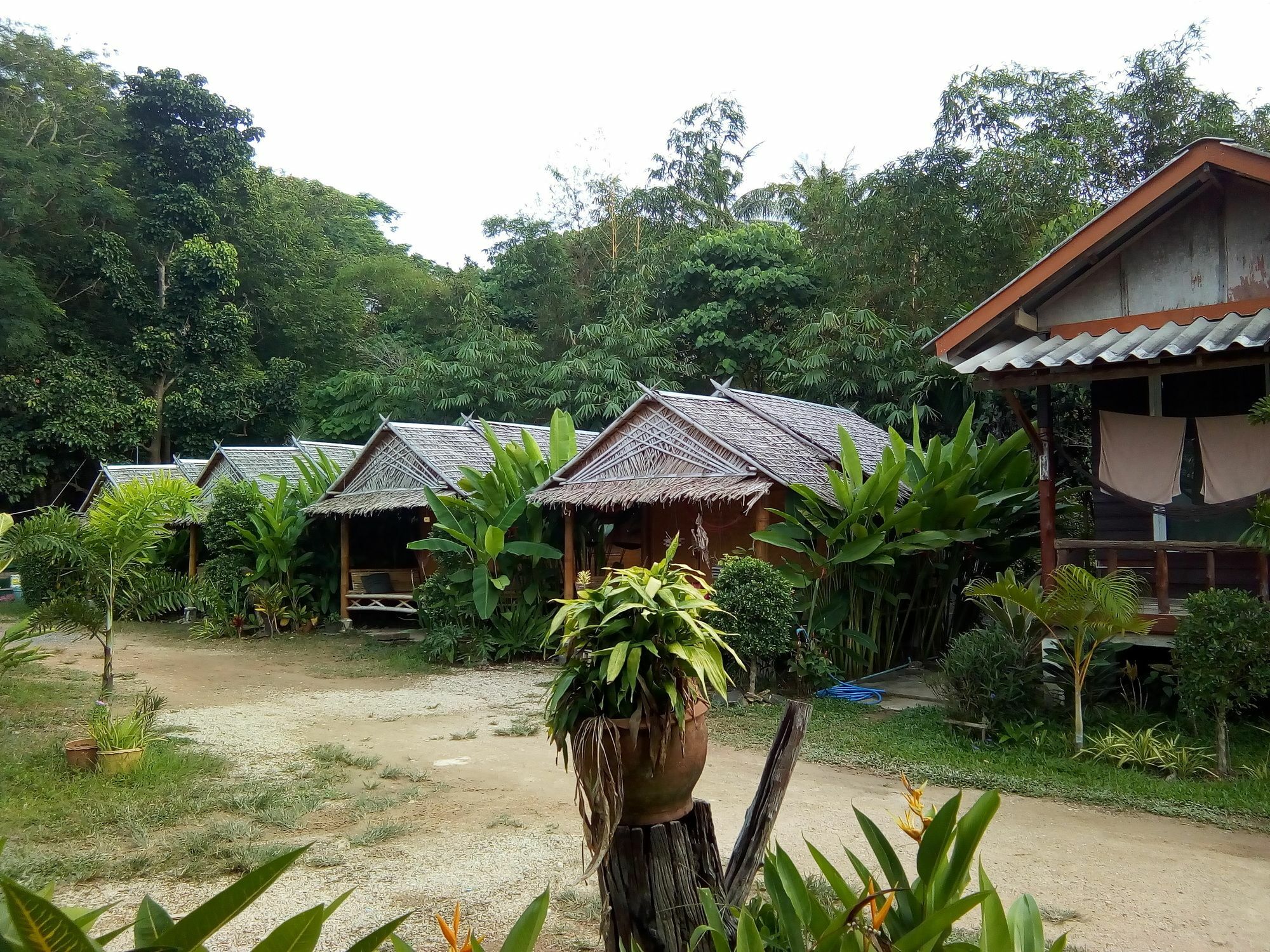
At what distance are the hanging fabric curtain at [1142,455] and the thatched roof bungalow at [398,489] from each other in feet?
27.0

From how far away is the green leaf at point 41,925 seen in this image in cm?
106

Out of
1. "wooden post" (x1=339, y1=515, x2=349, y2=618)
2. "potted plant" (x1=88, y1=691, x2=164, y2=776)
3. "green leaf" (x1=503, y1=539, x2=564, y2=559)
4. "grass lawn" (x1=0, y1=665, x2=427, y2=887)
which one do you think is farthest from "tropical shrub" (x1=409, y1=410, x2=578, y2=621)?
"potted plant" (x1=88, y1=691, x2=164, y2=776)

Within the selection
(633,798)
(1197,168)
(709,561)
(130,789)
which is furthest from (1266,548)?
(130,789)

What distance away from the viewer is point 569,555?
1239 cm

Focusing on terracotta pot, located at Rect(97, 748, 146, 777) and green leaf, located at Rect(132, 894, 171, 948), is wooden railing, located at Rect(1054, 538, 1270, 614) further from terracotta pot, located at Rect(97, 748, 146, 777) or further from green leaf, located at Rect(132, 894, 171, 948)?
terracotta pot, located at Rect(97, 748, 146, 777)

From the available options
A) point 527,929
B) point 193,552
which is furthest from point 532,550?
point 527,929

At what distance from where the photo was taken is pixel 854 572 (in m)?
10.0

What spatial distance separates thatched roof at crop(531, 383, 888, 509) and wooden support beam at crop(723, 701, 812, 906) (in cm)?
683

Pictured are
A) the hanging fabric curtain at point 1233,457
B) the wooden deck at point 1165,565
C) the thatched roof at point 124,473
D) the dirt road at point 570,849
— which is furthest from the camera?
the thatched roof at point 124,473

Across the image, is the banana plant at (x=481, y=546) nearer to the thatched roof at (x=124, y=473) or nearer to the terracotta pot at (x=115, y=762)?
the terracotta pot at (x=115, y=762)

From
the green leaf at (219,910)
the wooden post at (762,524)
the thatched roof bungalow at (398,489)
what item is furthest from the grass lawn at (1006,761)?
the thatched roof bungalow at (398,489)

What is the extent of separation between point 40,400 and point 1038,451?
24.2 meters

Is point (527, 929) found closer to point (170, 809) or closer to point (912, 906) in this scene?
point (912, 906)

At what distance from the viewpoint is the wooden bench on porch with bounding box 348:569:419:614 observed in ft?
50.9
